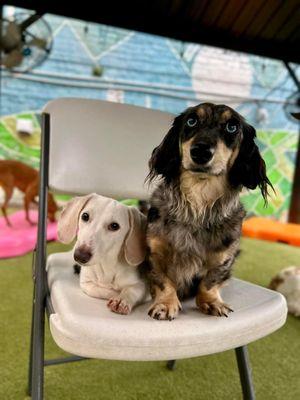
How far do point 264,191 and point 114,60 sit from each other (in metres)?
3.65

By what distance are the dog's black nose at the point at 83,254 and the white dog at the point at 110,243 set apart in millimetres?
50

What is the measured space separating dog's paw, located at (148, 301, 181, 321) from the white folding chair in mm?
17

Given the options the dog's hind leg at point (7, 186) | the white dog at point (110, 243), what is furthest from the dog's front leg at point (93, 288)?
the dog's hind leg at point (7, 186)

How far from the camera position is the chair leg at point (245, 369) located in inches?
37.0

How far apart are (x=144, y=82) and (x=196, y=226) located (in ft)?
11.9

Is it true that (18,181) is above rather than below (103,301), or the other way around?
below

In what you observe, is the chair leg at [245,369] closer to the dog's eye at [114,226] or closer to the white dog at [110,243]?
the white dog at [110,243]

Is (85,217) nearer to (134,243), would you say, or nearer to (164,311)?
(134,243)

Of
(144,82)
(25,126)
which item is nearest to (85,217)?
(25,126)

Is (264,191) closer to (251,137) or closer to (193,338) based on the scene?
(251,137)

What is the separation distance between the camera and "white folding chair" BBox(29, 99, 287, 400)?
2.19 feet

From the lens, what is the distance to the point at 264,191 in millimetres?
845

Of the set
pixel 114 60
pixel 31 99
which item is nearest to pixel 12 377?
pixel 31 99

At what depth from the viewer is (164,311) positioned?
758mm
